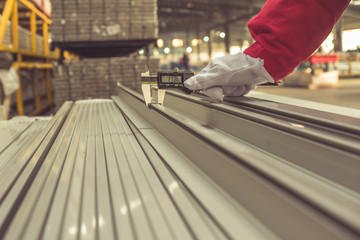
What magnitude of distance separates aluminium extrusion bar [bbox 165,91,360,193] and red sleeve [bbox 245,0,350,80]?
24 cm

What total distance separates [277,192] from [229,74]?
755 mm

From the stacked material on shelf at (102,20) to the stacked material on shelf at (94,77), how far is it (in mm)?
300

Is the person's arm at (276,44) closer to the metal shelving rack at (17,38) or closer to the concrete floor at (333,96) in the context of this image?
the metal shelving rack at (17,38)

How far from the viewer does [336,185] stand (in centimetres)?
74

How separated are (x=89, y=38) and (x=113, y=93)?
73 cm

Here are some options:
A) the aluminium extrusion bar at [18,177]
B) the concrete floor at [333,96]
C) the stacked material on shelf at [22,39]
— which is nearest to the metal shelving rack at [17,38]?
the stacked material on shelf at [22,39]

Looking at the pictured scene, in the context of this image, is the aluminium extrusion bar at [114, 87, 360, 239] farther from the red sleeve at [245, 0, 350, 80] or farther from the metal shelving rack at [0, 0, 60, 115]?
the metal shelving rack at [0, 0, 60, 115]

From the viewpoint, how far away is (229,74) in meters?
1.27

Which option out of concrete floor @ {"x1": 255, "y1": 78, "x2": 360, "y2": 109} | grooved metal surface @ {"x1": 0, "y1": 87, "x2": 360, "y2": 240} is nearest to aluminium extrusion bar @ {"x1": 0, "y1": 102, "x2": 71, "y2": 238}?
grooved metal surface @ {"x1": 0, "y1": 87, "x2": 360, "y2": 240}

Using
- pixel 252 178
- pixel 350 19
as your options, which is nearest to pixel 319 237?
pixel 252 178

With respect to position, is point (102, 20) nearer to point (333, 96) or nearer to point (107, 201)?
point (107, 201)

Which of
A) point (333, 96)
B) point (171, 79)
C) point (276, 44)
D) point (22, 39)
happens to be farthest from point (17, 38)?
point (333, 96)

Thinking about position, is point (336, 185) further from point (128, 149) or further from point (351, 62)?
point (351, 62)

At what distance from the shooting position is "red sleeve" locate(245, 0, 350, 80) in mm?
1118
